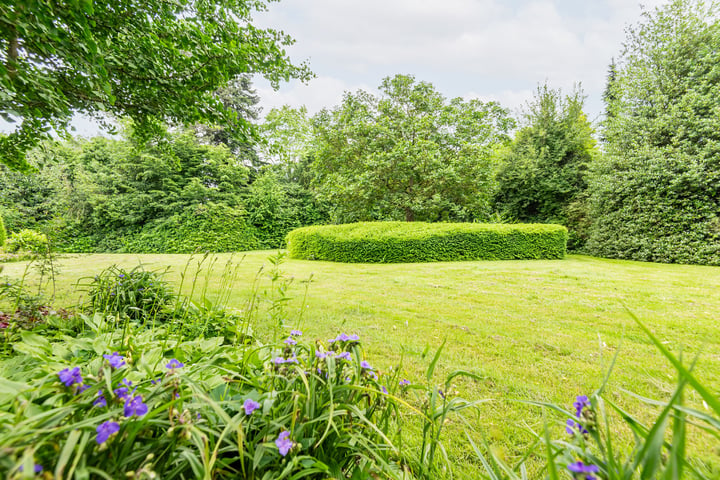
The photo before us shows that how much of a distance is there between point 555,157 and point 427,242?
8872 millimetres

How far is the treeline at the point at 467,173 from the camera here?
340 inches

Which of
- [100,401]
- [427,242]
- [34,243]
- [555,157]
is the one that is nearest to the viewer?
[100,401]

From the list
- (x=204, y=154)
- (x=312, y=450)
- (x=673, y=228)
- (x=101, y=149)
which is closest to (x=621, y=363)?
(x=312, y=450)

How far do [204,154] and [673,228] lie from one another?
17.9 meters

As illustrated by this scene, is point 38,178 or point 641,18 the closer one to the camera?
point 641,18

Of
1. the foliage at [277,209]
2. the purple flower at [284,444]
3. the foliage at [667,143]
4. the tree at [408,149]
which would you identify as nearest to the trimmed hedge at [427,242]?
the tree at [408,149]

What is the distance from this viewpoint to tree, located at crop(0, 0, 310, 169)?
1740 millimetres

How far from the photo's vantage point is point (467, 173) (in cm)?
1108

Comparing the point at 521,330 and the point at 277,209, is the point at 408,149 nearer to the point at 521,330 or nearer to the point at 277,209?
the point at 277,209

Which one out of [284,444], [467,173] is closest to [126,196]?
[467,173]

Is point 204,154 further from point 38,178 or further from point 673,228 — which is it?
point 673,228

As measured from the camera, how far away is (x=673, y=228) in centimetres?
873

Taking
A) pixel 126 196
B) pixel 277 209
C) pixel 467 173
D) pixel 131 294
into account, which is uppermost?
pixel 467 173

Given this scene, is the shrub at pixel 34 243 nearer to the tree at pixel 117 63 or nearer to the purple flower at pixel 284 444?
the tree at pixel 117 63
